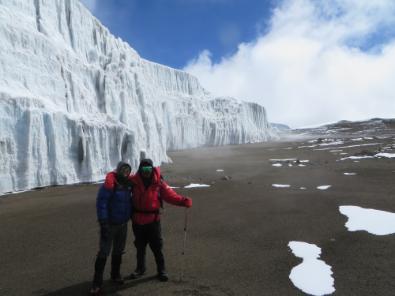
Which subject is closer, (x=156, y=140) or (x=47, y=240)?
(x=47, y=240)

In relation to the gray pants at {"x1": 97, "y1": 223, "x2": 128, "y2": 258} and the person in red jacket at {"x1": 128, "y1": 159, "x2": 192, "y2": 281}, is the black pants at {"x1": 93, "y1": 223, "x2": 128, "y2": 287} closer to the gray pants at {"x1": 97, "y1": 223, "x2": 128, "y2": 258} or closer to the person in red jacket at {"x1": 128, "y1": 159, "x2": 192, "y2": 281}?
the gray pants at {"x1": 97, "y1": 223, "x2": 128, "y2": 258}

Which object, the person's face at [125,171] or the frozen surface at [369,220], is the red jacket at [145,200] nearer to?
the person's face at [125,171]

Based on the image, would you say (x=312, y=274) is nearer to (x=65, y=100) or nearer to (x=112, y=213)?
(x=112, y=213)

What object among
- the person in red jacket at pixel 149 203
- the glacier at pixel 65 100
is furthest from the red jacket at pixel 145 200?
the glacier at pixel 65 100

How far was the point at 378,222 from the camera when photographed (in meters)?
9.60

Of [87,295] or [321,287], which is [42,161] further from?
[321,287]

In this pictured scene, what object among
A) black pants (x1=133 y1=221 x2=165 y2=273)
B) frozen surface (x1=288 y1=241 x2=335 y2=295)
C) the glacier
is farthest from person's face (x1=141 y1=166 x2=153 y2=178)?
the glacier

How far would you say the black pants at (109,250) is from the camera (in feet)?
17.7

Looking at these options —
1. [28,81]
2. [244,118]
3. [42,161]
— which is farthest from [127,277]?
[244,118]

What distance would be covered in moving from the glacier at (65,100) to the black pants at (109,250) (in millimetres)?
11130

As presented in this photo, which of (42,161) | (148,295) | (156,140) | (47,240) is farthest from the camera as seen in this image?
(156,140)

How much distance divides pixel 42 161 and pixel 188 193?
7625 mm

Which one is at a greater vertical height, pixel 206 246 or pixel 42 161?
pixel 42 161

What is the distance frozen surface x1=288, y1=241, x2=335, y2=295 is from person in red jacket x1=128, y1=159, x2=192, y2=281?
255 cm
